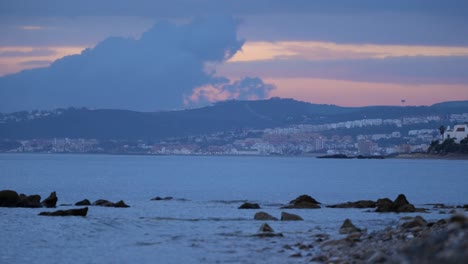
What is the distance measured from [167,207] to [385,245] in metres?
28.1

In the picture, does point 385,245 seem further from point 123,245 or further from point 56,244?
point 56,244

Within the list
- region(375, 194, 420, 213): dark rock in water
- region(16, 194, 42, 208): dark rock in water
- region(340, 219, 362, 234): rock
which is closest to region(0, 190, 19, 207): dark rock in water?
region(16, 194, 42, 208): dark rock in water

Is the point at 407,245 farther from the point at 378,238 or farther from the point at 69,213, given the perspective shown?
the point at 69,213

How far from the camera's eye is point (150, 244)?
3030 cm

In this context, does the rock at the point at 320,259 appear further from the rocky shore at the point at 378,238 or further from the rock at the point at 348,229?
the rock at the point at 348,229

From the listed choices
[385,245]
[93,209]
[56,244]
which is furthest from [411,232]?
[93,209]

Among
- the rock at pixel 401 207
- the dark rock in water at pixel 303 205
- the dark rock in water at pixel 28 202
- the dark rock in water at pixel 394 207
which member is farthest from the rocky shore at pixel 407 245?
the dark rock in water at pixel 28 202

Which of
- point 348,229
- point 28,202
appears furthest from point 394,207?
point 28,202

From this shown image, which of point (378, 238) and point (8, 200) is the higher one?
point (8, 200)

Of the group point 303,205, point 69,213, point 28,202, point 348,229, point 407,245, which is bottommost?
point 303,205

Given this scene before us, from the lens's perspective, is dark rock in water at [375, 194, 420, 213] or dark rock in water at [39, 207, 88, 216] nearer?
dark rock in water at [39, 207, 88, 216]

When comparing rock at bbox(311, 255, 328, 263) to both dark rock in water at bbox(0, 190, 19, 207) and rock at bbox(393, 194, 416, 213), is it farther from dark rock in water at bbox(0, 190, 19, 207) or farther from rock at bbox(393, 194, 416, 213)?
dark rock in water at bbox(0, 190, 19, 207)


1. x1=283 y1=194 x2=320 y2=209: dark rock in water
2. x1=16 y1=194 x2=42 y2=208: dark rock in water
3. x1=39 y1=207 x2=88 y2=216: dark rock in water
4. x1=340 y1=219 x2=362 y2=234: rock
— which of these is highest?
x1=16 y1=194 x2=42 y2=208: dark rock in water

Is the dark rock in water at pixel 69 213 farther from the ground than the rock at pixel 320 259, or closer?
farther from the ground
